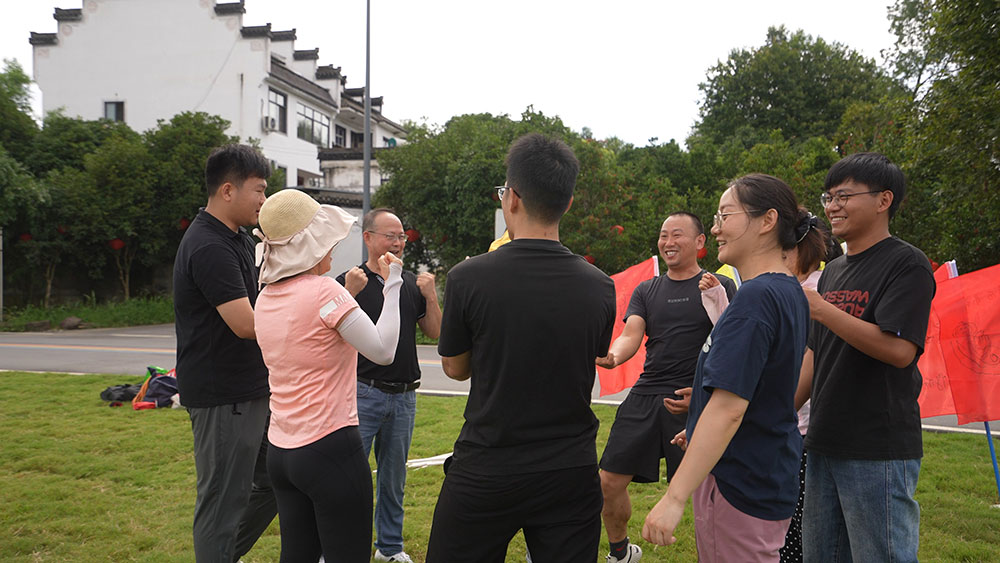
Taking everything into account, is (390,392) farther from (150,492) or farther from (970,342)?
(970,342)

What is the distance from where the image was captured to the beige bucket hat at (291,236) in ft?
9.17

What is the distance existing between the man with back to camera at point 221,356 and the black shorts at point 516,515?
1.40m

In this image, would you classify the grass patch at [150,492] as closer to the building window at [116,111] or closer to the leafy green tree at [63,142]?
the leafy green tree at [63,142]

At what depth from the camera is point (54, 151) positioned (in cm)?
2489

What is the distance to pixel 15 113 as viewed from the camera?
24.2m

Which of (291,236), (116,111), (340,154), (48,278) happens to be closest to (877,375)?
(291,236)

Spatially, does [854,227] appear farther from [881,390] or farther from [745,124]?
[745,124]

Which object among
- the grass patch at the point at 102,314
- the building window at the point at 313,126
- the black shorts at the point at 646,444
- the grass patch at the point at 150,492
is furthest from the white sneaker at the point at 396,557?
the building window at the point at 313,126

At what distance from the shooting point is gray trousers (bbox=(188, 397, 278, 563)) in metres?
3.25

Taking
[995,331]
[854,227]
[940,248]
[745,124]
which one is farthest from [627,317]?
[745,124]

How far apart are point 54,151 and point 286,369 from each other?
90.7 ft

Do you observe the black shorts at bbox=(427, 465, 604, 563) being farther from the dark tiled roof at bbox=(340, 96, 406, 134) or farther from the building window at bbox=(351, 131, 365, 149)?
the building window at bbox=(351, 131, 365, 149)

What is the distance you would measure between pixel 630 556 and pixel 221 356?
2807 millimetres

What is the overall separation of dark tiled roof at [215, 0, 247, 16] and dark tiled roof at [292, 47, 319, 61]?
5878 millimetres
